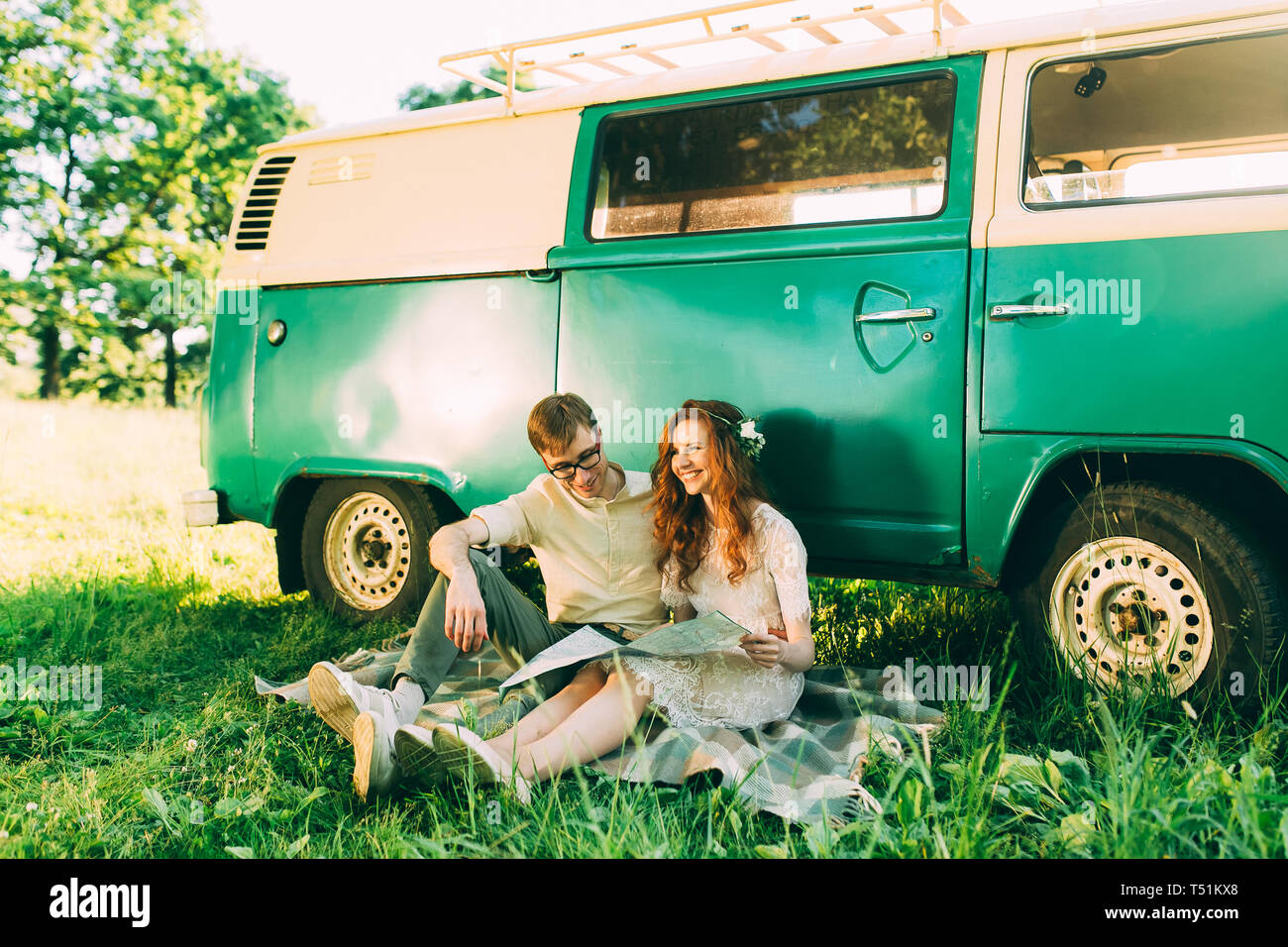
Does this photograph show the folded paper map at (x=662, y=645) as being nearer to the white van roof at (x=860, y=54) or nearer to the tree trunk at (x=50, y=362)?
the white van roof at (x=860, y=54)

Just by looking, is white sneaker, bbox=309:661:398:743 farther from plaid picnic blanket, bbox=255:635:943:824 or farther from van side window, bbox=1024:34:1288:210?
van side window, bbox=1024:34:1288:210

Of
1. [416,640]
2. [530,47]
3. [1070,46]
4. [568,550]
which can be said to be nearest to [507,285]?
[530,47]

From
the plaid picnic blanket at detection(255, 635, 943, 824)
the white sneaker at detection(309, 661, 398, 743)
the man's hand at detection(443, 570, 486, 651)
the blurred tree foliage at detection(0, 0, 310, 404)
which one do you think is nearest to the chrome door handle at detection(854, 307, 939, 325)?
the plaid picnic blanket at detection(255, 635, 943, 824)

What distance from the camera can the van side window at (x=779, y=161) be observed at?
3.55m

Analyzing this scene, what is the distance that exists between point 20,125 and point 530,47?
23.5 meters

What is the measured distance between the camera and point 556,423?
336 cm

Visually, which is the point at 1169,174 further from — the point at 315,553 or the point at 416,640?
the point at 315,553

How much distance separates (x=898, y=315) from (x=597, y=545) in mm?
1347

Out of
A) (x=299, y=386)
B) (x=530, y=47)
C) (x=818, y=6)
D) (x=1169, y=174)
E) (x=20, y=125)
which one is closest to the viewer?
(x=1169, y=174)

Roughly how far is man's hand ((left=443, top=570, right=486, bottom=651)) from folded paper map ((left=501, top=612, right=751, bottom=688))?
182mm

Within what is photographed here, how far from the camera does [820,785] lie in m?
2.77

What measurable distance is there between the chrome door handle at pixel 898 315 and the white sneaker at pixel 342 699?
2.08m

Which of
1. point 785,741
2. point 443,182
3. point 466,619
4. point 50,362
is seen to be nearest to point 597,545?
point 466,619
